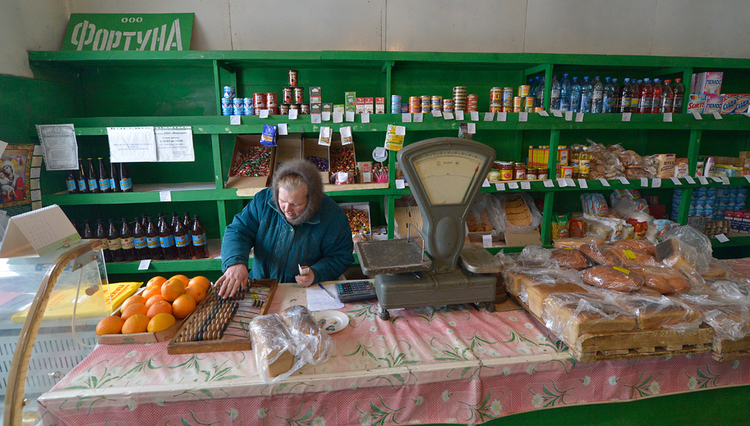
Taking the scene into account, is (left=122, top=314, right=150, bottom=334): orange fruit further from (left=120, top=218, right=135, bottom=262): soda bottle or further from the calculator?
(left=120, top=218, right=135, bottom=262): soda bottle

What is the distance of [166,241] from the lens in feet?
9.11

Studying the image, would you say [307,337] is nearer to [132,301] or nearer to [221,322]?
[221,322]

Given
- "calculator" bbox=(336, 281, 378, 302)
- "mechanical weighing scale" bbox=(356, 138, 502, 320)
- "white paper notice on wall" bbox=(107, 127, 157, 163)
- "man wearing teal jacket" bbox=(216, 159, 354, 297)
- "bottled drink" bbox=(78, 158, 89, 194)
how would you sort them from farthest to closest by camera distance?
"bottled drink" bbox=(78, 158, 89, 194), "white paper notice on wall" bbox=(107, 127, 157, 163), "man wearing teal jacket" bbox=(216, 159, 354, 297), "calculator" bbox=(336, 281, 378, 302), "mechanical weighing scale" bbox=(356, 138, 502, 320)

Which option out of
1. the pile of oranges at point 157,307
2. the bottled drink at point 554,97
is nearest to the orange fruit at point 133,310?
the pile of oranges at point 157,307

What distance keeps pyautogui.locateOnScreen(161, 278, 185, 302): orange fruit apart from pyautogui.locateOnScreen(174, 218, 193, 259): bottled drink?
61.4 inches

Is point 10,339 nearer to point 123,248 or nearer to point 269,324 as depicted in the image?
point 269,324

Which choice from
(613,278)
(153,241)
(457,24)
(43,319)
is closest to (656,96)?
(457,24)

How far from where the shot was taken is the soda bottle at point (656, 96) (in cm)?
292

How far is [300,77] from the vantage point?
3.03 meters

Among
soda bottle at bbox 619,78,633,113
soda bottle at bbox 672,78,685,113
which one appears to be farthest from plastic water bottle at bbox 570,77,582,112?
soda bottle at bbox 672,78,685,113

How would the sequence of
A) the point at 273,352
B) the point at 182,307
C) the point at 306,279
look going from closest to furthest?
the point at 273,352 < the point at 182,307 < the point at 306,279

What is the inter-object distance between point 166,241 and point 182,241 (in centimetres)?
11

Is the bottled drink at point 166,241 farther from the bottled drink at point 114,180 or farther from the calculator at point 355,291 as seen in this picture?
the calculator at point 355,291

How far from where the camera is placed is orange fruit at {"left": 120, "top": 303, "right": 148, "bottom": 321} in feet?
4.04
